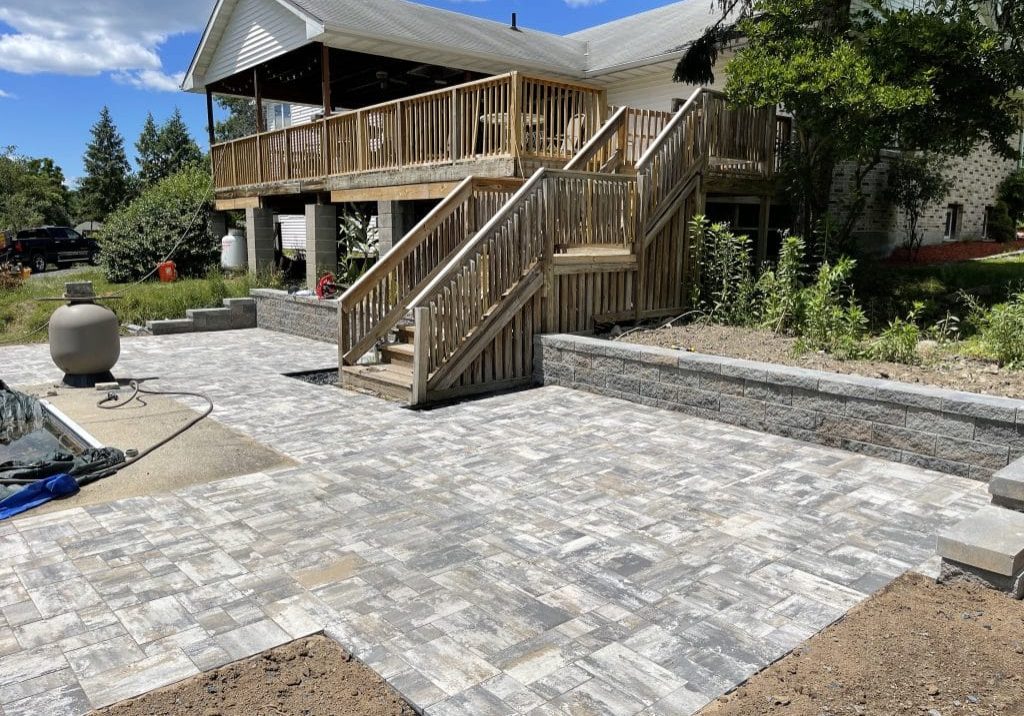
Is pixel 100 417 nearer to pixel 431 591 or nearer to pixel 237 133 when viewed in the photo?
pixel 431 591

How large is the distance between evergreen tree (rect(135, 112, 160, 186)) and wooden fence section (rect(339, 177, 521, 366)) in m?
51.8

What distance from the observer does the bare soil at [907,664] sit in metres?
2.80

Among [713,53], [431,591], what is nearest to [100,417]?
[431,591]

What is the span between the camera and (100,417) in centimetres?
721

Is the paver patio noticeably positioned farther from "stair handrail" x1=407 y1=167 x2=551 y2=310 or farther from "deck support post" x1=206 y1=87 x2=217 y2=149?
"deck support post" x1=206 y1=87 x2=217 y2=149

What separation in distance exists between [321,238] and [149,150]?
48.3 meters

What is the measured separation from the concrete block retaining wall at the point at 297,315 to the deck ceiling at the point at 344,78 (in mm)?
6588

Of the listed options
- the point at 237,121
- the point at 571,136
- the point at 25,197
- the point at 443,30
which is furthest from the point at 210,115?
the point at 237,121

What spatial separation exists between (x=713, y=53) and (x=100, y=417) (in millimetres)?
10322

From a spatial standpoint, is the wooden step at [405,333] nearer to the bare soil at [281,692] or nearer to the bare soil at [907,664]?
the bare soil at [281,692]

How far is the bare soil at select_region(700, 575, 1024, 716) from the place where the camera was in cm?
280

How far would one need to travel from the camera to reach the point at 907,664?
3.05 metres

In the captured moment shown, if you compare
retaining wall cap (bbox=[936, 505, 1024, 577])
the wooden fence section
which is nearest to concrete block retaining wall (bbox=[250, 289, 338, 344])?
the wooden fence section

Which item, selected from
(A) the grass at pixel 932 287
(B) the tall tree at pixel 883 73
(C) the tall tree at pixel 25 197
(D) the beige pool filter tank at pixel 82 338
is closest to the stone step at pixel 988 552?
(B) the tall tree at pixel 883 73
